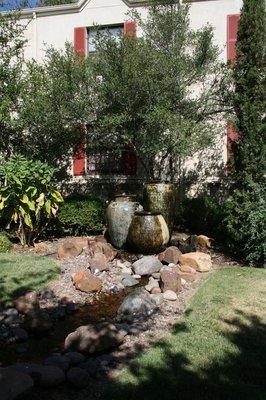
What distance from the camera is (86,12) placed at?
50.8 ft

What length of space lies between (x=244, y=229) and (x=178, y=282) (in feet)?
7.18

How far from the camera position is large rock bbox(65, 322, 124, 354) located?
497cm

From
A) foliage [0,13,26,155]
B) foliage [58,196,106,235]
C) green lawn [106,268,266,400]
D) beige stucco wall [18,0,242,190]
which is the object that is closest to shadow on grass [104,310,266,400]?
green lawn [106,268,266,400]

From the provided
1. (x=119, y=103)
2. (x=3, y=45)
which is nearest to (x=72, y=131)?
(x=119, y=103)

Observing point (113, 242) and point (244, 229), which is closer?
point (244, 229)

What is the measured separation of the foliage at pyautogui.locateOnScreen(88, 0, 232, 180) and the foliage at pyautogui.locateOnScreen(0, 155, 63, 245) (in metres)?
2.28

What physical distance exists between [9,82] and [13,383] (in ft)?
30.6

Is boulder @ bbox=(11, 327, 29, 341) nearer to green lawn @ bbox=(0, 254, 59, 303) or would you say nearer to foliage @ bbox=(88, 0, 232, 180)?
green lawn @ bbox=(0, 254, 59, 303)

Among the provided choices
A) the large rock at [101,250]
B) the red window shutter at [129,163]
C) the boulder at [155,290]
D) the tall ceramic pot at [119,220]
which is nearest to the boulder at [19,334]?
the boulder at [155,290]

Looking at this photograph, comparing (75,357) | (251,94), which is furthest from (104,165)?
(75,357)

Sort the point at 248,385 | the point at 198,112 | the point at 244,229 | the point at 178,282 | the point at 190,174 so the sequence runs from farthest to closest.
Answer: the point at 190,174, the point at 198,112, the point at 244,229, the point at 178,282, the point at 248,385

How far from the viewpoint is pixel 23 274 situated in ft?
25.2

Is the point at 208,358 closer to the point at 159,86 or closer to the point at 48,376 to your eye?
the point at 48,376

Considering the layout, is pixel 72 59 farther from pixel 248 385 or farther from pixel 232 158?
pixel 248 385
